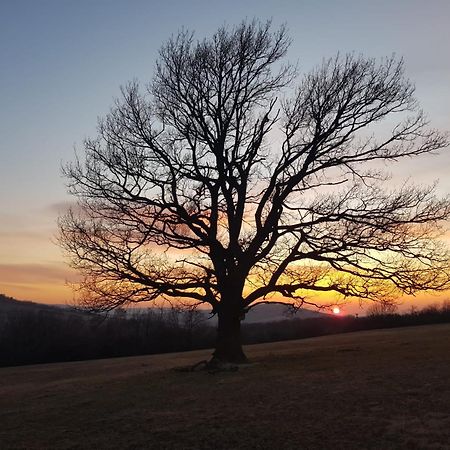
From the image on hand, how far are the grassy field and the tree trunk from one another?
2.59 metres

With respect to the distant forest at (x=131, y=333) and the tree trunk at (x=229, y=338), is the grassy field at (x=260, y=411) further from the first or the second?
the distant forest at (x=131, y=333)

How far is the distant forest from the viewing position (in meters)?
73.3

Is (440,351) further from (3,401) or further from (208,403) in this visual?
(3,401)

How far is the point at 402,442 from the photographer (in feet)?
28.2

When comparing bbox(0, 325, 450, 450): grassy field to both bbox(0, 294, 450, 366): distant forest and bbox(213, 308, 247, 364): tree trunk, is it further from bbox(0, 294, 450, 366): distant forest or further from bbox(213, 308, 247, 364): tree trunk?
bbox(0, 294, 450, 366): distant forest

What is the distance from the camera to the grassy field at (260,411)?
31.0ft

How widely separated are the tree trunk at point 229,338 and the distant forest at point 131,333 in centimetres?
4221

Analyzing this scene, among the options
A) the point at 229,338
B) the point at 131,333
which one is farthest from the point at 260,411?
the point at 131,333

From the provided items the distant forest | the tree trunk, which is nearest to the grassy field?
the tree trunk

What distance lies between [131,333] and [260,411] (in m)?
78.6

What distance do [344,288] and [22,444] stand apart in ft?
47.8

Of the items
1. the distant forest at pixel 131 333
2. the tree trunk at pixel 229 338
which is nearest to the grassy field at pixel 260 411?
the tree trunk at pixel 229 338

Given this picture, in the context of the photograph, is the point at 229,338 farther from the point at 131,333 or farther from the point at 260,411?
the point at 131,333

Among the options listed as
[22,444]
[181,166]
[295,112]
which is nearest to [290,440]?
[22,444]
